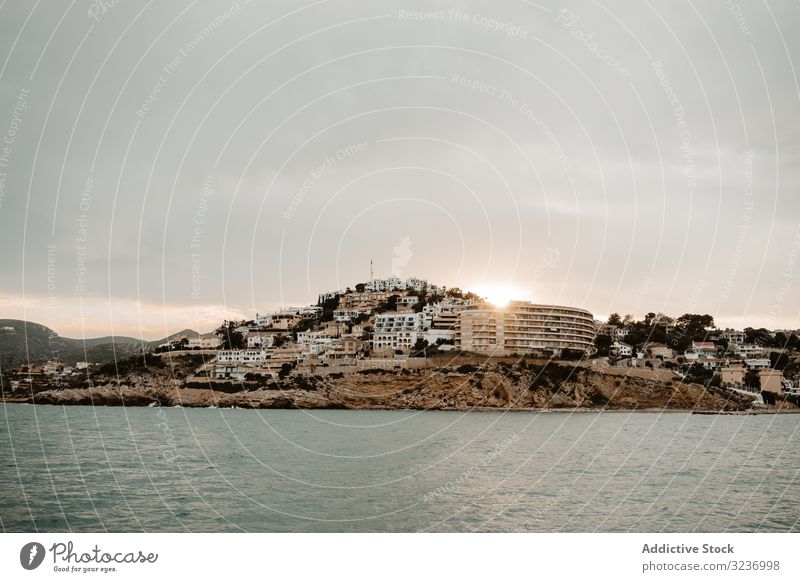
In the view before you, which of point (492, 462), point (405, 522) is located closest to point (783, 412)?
point (492, 462)

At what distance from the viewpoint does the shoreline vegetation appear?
157 ft

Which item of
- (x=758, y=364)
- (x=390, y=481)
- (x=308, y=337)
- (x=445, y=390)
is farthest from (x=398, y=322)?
(x=390, y=481)

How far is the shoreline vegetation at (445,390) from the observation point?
47.8 meters

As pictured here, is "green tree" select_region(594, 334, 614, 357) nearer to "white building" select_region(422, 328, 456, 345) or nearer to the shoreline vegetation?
the shoreline vegetation

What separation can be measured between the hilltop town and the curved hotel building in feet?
0.34

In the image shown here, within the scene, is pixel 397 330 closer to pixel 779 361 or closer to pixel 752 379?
pixel 752 379

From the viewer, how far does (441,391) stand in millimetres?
48031

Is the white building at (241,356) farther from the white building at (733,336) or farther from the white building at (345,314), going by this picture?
the white building at (733,336)

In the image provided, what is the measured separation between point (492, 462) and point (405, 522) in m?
8.71

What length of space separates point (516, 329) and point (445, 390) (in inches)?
450

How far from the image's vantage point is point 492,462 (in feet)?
62.2

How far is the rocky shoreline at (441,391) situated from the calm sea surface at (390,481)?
59.8 feet

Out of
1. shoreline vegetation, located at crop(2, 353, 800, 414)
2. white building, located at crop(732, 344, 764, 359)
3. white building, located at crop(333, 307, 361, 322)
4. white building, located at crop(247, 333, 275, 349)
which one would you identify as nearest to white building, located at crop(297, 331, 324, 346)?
white building, located at crop(247, 333, 275, 349)

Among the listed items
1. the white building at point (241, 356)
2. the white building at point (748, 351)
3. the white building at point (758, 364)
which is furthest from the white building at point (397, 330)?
the white building at point (748, 351)
